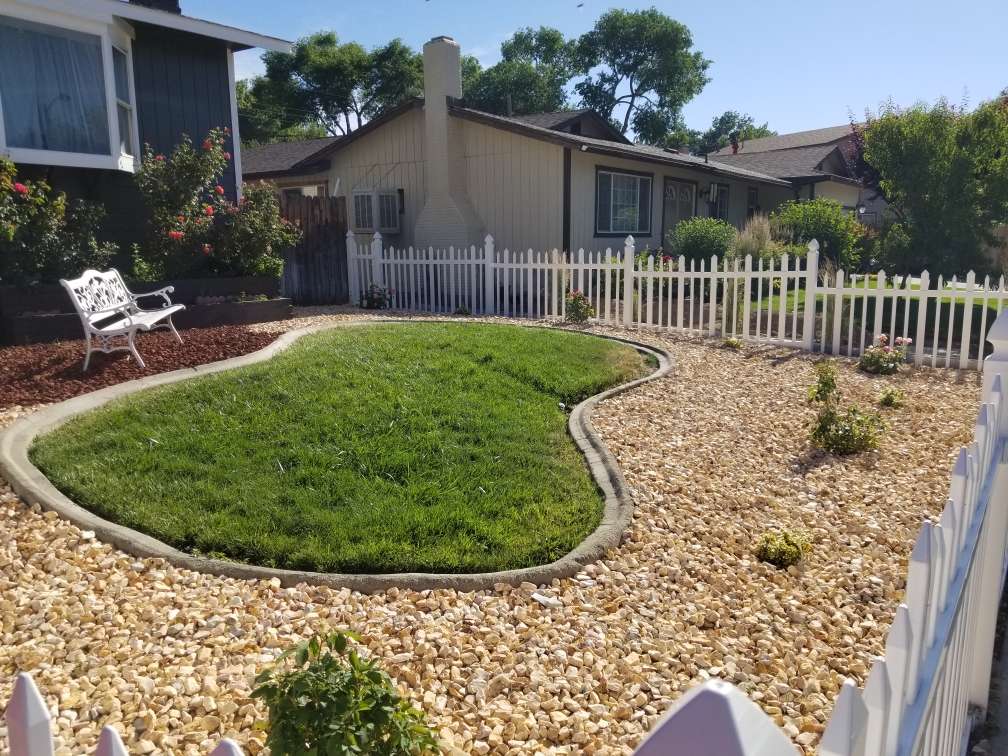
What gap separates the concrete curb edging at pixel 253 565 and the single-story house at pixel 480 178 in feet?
34.8

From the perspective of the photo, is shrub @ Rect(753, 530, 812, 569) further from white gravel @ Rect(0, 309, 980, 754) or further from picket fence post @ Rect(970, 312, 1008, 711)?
picket fence post @ Rect(970, 312, 1008, 711)


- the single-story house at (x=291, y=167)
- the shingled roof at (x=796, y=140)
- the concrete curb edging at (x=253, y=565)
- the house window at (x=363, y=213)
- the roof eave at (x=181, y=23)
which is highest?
the shingled roof at (x=796, y=140)

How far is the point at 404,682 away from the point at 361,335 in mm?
5798

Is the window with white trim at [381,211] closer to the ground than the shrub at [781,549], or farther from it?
farther from it

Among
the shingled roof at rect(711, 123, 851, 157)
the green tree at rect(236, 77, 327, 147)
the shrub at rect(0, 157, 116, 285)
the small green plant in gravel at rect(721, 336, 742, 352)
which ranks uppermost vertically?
the green tree at rect(236, 77, 327, 147)

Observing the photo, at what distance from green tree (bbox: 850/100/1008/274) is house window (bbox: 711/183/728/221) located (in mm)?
6828

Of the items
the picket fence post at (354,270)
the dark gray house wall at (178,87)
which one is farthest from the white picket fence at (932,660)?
the dark gray house wall at (178,87)

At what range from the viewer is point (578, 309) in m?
11.5

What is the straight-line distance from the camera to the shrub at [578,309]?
11516mm

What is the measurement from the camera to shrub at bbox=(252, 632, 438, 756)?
1.83 metres

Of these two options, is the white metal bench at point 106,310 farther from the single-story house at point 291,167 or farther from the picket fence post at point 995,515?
the single-story house at point 291,167

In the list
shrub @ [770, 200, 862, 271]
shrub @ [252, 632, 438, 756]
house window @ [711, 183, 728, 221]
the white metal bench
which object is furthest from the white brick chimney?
shrub @ [252, 632, 438, 756]

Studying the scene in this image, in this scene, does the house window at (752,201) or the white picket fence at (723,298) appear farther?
the house window at (752,201)

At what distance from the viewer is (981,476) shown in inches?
99.0
